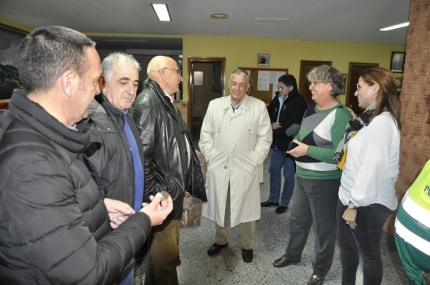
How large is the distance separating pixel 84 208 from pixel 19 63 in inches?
16.4

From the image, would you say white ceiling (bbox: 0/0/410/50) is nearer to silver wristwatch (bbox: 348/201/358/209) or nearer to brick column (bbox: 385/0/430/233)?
brick column (bbox: 385/0/430/233)

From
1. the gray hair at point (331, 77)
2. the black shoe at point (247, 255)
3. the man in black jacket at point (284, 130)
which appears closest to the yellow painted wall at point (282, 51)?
the man in black jacket at point (284, 130)

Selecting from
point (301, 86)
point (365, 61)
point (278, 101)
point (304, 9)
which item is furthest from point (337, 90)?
point (365, 61)

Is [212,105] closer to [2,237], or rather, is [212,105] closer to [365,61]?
[2,237]

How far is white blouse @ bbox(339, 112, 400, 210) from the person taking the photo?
1.55 metres

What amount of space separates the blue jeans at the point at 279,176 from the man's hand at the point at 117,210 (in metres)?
2.78

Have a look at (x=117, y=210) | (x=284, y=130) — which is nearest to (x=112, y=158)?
(x=117, y=210)

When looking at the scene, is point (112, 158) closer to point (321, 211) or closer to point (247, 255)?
point (321, 211)

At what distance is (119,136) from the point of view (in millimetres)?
1413

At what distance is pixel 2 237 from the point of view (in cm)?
71

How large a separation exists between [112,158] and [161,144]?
44 centimetres

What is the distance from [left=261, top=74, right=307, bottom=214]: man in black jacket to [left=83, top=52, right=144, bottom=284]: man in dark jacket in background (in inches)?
89.1

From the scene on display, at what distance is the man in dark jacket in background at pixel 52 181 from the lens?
664 millimetres

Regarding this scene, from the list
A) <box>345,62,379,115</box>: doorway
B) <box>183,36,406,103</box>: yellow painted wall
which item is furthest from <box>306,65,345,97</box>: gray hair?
<box>345,62,379,115</box>: doorway
